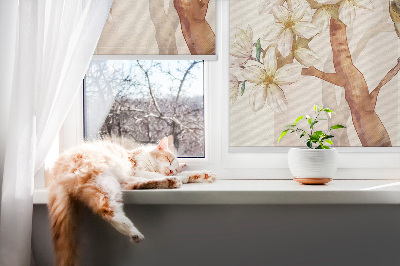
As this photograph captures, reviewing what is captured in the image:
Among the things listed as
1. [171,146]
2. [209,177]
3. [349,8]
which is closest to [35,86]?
[171,146]

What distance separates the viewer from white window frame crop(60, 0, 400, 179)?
4.94 ft

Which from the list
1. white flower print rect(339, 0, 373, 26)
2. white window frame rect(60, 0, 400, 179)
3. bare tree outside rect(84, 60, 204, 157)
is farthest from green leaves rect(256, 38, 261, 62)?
white flower print rect(339, 0, 373, 26)

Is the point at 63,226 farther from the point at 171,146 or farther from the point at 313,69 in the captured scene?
the point at 313,69

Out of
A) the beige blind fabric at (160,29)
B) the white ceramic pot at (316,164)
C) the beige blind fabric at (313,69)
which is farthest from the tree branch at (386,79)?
the beige blind fabric at (160,29)

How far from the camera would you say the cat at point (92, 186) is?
1.09 metres

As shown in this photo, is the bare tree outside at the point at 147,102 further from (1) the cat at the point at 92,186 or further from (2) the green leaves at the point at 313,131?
(2) the green leaves at the point at 313,131

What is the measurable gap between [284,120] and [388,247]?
0.61 meters

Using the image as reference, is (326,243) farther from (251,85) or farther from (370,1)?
(370,1)

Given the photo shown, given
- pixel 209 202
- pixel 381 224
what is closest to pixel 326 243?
pixel 381 224

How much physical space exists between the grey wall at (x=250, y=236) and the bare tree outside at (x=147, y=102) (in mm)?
377

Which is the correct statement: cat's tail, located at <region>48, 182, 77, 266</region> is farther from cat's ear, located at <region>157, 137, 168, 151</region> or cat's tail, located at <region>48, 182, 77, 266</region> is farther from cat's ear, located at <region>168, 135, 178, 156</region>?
cat's ear, located at <region>168, 135, 178, 156</region>

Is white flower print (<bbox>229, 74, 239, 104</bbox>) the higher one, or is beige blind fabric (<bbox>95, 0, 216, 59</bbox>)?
beige blind fabric (<bbox>95, 0, 216, 59</bbox>)

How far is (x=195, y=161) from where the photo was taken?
1561 millimetres

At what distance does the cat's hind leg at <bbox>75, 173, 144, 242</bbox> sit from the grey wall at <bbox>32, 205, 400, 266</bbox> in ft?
0.49
